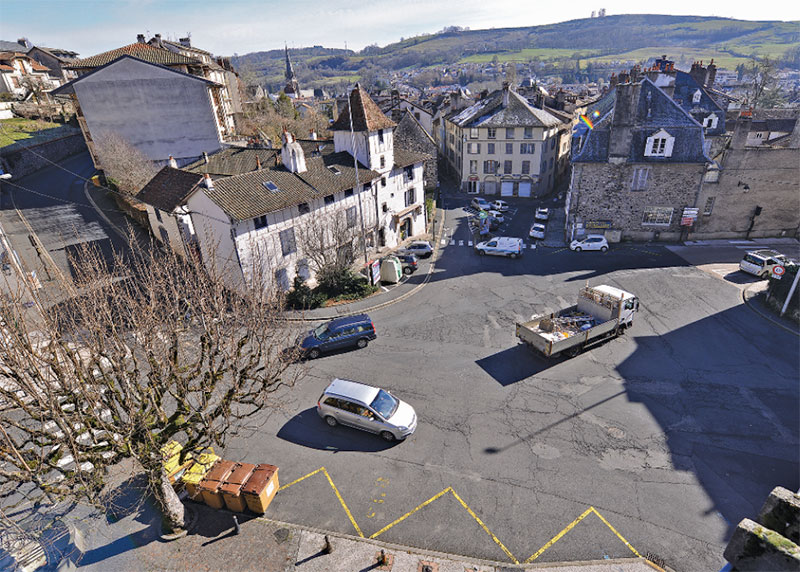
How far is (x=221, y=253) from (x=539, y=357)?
21.7 meters

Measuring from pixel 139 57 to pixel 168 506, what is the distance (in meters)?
52.3

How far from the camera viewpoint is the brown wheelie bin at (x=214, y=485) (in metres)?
14.2

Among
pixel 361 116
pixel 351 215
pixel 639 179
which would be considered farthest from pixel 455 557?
pixel 639 179

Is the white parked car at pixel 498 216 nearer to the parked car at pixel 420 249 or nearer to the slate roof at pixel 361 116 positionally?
the parked car at pixel 420 249

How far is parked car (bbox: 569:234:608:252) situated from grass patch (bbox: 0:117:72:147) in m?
66.5

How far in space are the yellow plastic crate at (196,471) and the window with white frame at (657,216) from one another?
39526mm

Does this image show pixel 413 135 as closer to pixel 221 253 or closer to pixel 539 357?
pixel 221 253

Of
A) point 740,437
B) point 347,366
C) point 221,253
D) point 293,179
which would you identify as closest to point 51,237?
point 221,253

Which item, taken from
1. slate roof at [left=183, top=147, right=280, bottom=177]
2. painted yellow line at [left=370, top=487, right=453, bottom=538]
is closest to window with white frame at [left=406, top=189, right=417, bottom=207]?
slate roof at [left=183, top=147, right=280, bottom=177]

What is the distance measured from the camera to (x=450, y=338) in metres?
24.8

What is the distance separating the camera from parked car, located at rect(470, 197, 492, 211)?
167ft

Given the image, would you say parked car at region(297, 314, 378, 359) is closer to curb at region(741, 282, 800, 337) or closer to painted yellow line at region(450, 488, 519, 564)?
painted yellow line at region(450, 488, 519, 564)

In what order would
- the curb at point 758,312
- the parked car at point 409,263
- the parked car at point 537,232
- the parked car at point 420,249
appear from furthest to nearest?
the parked car at point 537,232 < the parked car at point 420,249 < the parked car at point 409,263 < the curb at point 758,312

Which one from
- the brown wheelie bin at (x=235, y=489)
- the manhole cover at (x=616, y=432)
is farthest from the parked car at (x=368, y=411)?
the manhole cover at (x=616, y=432)
